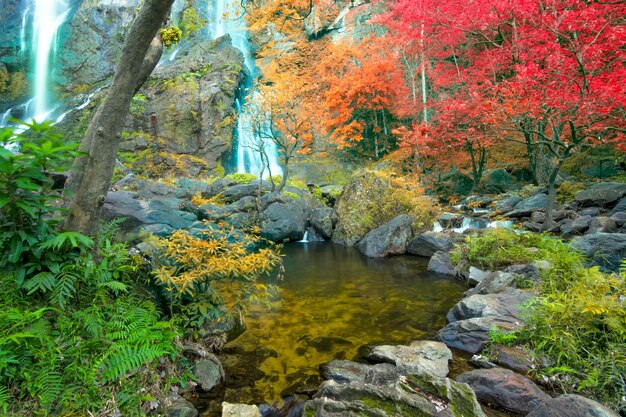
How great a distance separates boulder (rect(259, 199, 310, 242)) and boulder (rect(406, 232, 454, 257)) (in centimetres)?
473

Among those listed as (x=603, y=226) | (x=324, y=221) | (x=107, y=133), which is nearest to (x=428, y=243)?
(x=603, y=226)

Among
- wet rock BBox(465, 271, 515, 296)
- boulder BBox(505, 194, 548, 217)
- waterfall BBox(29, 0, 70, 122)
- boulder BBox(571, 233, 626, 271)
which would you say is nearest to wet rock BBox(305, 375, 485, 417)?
wet rock BBox(465, 271, 515, 296)

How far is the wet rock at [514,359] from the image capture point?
11.5 ft

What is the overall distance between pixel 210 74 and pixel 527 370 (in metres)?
23.9

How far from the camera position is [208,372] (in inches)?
140

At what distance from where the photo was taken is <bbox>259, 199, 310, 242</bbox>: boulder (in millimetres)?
12680

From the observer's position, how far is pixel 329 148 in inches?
869

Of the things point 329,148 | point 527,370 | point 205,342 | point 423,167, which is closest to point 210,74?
point 329,148

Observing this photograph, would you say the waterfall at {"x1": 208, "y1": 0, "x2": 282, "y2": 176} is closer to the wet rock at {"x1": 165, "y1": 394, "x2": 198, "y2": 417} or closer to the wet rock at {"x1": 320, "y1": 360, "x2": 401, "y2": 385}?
the wet rock at {"x1": 320, "y1": 360, "x2": 401, "y2": 385}

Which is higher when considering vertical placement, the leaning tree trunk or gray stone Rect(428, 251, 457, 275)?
the leaning tree trunk

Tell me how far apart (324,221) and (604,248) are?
9283mm

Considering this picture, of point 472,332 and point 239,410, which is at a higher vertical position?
point 239,410

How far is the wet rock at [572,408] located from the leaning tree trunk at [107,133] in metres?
4.43

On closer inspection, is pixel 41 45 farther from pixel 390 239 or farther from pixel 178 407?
pixel 178 407
